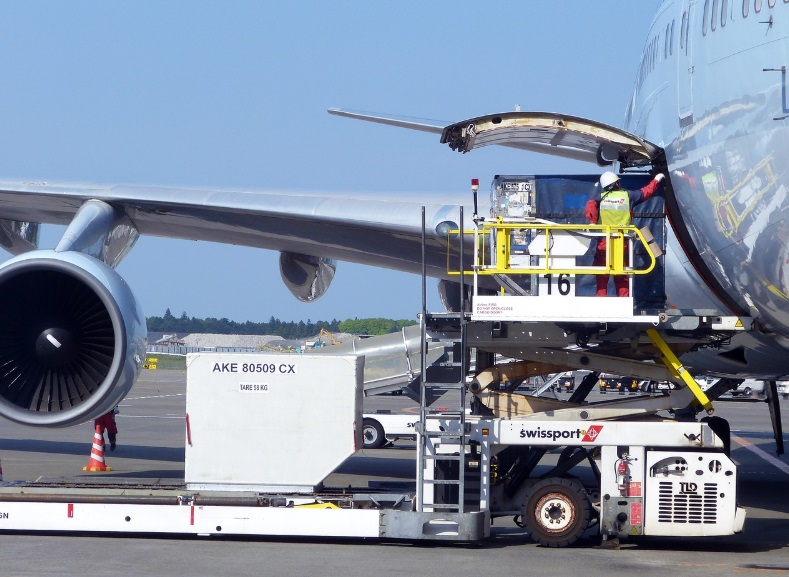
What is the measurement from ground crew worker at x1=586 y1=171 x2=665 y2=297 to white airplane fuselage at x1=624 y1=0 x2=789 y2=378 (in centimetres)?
28

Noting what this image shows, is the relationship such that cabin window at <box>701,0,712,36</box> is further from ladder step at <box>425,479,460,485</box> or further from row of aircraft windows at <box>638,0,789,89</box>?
ladder step at <box>425,479,460,485</box>

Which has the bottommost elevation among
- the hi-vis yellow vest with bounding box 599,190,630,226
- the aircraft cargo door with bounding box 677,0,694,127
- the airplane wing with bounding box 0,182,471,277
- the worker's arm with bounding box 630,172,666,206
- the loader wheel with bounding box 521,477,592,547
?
the loader wheel with bounding box 521,477,592,547

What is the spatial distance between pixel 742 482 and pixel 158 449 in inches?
352

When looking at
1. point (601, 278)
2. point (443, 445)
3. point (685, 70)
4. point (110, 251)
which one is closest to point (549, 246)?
point (601, 278)

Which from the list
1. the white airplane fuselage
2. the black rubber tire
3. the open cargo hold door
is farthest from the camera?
the black rubber tire

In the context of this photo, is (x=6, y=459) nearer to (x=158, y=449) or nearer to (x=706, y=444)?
(x=158, y=449)

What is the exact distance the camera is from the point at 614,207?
8.29m

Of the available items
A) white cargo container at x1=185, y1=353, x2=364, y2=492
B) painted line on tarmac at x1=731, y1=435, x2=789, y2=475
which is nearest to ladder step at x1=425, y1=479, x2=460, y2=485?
white cargo container at x1=185, y1=353, x2=364, y2=492

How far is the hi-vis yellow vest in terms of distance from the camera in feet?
27.1

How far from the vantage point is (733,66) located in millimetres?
7363

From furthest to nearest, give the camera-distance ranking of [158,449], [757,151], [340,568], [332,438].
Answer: [158,449] < [332,438] < [340,568] < [757,151]

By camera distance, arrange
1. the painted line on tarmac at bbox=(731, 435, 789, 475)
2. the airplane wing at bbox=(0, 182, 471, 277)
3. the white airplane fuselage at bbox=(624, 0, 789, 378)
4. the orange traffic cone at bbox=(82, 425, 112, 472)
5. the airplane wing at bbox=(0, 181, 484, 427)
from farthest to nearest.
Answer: the painted line on tarmac at bbox=(731, 435, 789, 475) < the orange traffic cone at bbox=(82, 425, 112, 472) < the airplane wing at bbox=(0, 182, 471, 277) < the airplane wing at bbox=(0, 181, 484, 427) < the white airplane fuselage at bbox=(624, 0, 789, 378)

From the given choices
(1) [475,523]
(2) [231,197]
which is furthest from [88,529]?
(2) [231,197]

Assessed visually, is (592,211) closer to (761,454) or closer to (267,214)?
(267,214)
